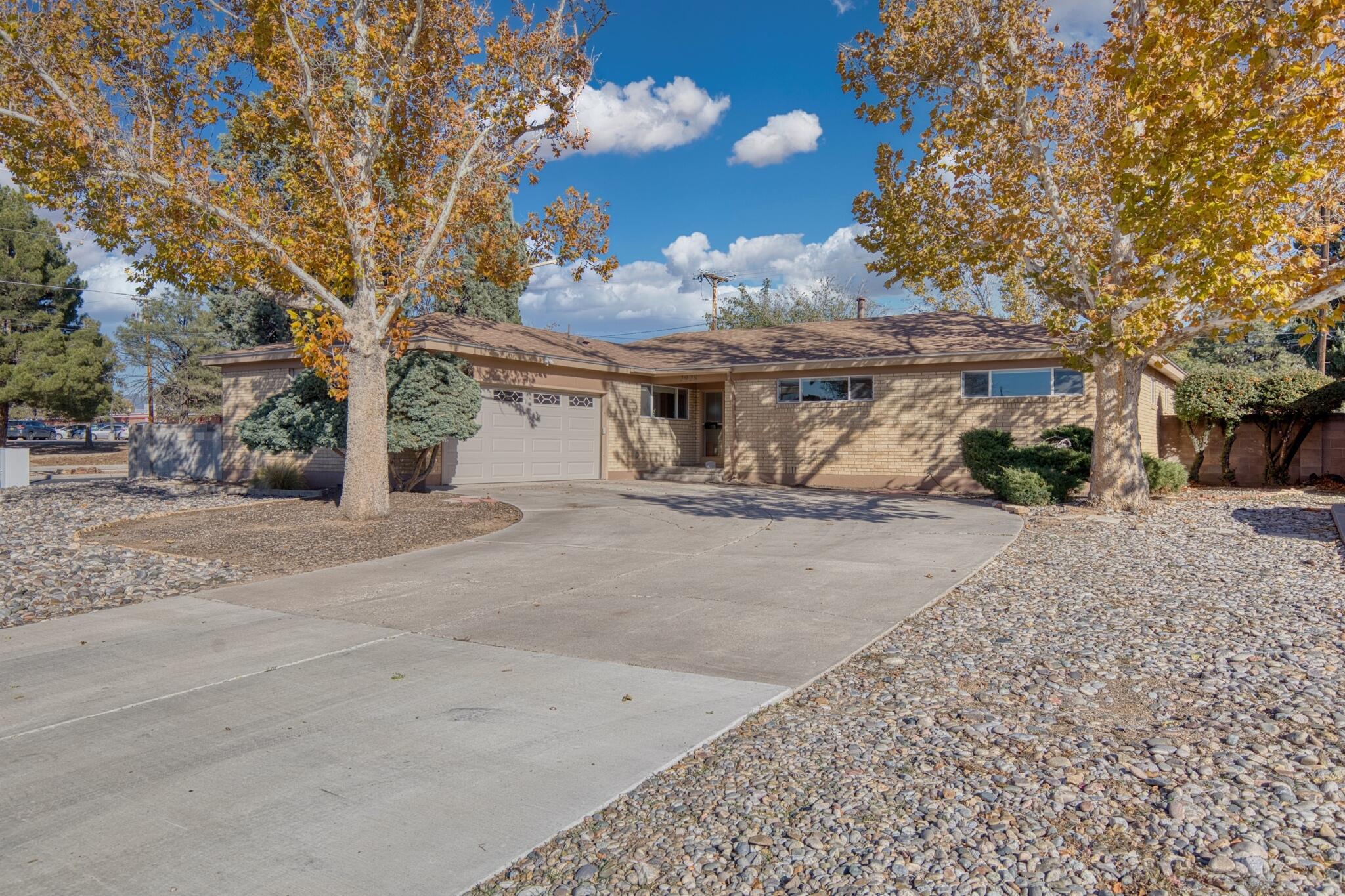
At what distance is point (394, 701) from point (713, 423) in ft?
62.4

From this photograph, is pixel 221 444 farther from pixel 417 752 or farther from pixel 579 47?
pixel 417 752

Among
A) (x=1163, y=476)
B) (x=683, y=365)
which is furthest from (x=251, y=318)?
(x=1163, y=476)

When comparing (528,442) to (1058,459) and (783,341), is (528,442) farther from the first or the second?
(1058,459)

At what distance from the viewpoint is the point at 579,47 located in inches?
511

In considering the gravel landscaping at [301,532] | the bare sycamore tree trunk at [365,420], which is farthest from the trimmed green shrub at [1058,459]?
the bare sycamore tree trunk at [365,420]

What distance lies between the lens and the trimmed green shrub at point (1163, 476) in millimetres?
15266

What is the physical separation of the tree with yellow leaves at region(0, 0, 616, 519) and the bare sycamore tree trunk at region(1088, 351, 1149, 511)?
915 cm

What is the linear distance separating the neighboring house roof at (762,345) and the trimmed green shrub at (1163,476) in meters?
2.68

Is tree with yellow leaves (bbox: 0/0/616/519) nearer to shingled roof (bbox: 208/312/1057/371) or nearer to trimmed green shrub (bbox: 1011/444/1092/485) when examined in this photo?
shingled roof (bbox: 208/312/1057/371)

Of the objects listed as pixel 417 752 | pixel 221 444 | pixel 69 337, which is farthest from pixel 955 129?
pixel 69 337

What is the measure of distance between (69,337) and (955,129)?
3388 centimetres

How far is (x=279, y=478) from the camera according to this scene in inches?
703

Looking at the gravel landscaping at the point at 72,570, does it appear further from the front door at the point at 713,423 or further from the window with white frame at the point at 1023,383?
the window with white frame at the point at 1023,383

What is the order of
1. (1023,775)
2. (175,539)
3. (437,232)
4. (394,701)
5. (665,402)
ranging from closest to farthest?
1. (1023,775)
2. (394,701)
3. (175,539)
4. (437,232)
5. (665,402)
